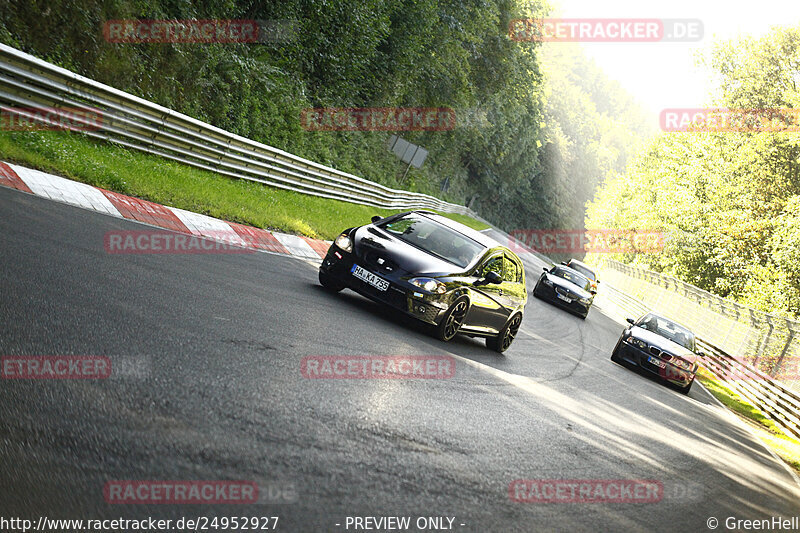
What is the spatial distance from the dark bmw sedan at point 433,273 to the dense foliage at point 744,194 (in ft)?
87.9

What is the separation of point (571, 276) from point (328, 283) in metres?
17.6

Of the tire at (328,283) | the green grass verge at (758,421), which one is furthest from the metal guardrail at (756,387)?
the tire at (328,283)

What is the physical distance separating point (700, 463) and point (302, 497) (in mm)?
6261

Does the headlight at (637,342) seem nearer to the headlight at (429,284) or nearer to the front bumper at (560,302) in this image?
the headlight at (429,284)

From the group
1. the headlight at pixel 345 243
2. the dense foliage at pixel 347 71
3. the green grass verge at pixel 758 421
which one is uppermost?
the dense foliage at pixel 347 71

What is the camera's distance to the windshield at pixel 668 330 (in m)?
17.8

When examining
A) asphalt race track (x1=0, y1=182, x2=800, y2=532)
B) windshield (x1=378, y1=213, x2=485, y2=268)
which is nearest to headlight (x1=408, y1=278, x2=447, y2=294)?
asphalt race track (x1=0, y1=182, x2=800, y2=532)

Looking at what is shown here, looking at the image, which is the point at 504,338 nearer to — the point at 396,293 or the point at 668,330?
the point at 396,293

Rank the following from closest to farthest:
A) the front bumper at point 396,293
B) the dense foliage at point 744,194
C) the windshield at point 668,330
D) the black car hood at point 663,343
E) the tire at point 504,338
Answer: the front bumper at point 396,293, the tire at point 504,338, the black car hood at point 663,343, the windshield at point 668,330, the dense foliage at point 744,194

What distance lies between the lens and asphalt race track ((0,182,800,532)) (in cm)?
379

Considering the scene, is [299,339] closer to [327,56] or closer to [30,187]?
[30,187]

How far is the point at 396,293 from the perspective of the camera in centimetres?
984

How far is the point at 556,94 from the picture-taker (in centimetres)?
9600

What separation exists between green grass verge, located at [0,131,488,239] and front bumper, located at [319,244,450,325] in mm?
3871
